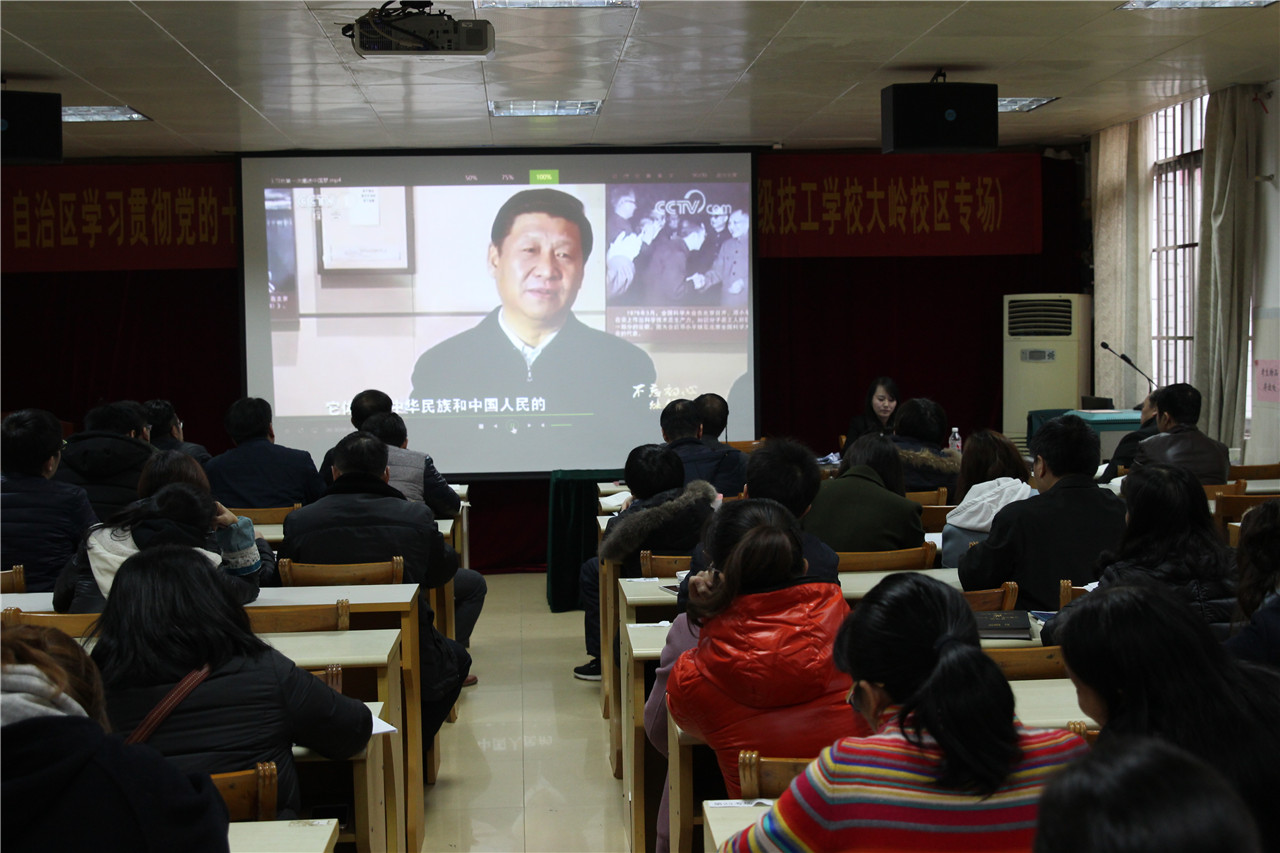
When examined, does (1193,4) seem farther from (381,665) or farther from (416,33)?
(381,665)

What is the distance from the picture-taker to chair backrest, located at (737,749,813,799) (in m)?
1.71

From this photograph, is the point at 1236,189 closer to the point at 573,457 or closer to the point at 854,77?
the point at 854,77

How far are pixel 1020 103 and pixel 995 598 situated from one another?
450 cm

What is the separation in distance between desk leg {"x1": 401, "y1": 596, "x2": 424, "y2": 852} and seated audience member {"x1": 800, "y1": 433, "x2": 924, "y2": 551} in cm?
123

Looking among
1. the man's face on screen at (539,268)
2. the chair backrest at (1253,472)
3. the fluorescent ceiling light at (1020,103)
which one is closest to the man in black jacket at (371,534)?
the chair backrest at (1253,472)

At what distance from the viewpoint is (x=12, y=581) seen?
10.4 ft

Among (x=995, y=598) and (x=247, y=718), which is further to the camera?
(x=995, y=598)

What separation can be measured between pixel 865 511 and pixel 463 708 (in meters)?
1.90

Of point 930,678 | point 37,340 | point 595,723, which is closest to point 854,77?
point 595,723

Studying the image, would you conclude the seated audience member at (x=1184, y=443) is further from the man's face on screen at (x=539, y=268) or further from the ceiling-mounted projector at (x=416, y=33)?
the man's face on screen at (x=539, y=268)

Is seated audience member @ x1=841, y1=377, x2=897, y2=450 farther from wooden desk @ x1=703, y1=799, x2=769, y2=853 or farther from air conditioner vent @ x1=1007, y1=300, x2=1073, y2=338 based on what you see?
wooden desk @ x1=703, y1=799, x2=769, y2=853

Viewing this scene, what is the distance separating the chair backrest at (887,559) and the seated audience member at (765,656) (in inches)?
44.3

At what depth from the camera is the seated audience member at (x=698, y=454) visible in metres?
4.80

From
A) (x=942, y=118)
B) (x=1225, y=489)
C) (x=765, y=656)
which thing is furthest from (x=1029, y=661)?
(x=942, y=118)
